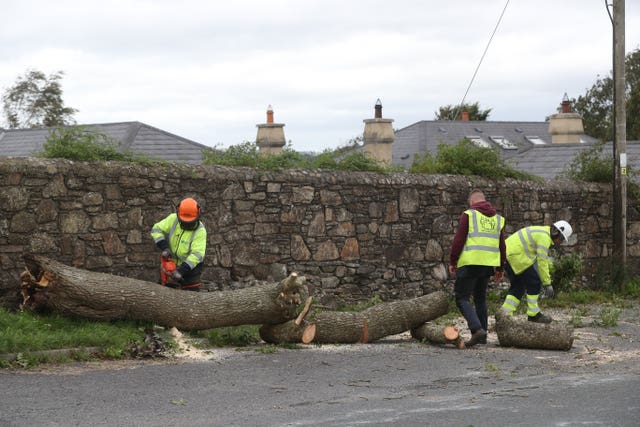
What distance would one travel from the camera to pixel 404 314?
12070mm

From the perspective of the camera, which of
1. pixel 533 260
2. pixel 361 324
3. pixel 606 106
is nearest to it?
pixel 361 324

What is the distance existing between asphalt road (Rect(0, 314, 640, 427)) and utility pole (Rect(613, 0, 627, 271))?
7411 mm

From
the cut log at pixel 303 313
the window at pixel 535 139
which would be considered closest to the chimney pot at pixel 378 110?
the window at pixel 535 139

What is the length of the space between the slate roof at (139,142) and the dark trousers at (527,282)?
13369 millimetres

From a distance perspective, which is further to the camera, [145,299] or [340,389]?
[145,299]

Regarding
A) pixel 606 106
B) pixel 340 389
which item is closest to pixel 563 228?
pixel 340 389

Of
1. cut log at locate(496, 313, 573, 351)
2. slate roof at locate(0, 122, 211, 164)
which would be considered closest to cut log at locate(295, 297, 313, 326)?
cut log at locate(496, 313, 573, 351)

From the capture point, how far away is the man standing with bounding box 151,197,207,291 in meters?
11.6

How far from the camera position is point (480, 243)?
39.5 ft

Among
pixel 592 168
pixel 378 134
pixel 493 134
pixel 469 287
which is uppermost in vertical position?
pixel 493 134

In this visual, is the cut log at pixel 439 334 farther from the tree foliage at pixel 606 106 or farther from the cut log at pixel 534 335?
the tree foliage at pixel 606 106

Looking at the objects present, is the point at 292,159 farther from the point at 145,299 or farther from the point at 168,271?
the point at 145,299

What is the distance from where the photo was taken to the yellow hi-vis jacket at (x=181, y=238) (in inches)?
459

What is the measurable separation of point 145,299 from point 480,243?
13.2 feet
